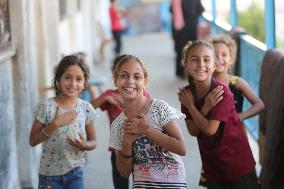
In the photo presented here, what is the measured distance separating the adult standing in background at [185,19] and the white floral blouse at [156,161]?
808 cm

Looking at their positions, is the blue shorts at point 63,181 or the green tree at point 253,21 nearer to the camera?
the blue shorts at point 63,181

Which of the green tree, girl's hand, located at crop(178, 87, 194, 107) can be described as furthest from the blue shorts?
the green tree

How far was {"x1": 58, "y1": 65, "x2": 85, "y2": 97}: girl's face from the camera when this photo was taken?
3.74m

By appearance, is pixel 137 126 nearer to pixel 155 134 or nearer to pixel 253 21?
pixel 155 134

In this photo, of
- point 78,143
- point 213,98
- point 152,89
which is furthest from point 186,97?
point 152,89

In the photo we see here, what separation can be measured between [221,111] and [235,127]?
22 cm

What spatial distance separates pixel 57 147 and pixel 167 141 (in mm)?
1029

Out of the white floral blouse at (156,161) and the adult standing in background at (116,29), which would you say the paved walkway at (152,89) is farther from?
the white floral blouse at (156,161)

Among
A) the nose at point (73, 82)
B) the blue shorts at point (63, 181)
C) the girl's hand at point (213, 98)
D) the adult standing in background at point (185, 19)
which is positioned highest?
the adult standing in background at point (185, 19)

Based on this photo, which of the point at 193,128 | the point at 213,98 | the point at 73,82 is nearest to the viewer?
the point at 213,98

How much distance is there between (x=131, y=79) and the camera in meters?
3.01

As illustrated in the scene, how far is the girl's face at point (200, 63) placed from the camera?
3.42 meters

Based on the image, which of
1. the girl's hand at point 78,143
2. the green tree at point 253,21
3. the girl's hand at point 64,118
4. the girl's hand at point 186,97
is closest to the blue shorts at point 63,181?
the girl's hand at point 78,143

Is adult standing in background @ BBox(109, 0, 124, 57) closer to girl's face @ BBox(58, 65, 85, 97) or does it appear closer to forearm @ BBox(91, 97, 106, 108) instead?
forearm @ BBox(91, 97, 106, 108)
